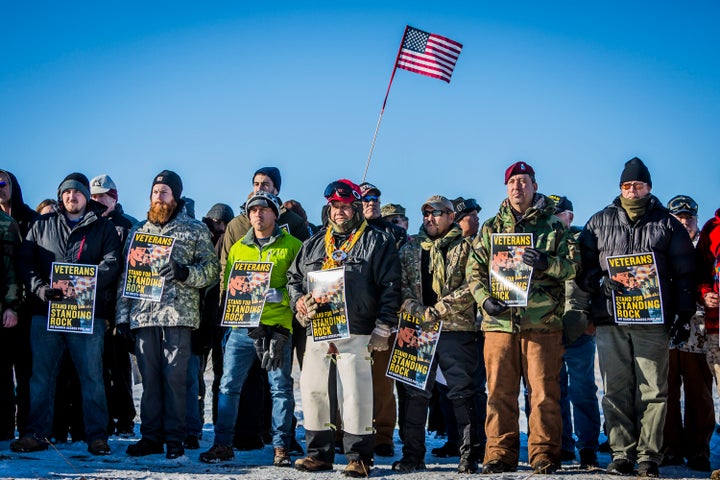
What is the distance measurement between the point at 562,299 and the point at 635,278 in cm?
67

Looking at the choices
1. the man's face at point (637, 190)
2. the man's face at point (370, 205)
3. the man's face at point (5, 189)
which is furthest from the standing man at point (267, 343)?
the man's face at point (637, 190)

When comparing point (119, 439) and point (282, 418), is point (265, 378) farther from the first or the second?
point (119, 439)

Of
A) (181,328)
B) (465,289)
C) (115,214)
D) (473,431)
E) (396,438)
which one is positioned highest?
(115,214)

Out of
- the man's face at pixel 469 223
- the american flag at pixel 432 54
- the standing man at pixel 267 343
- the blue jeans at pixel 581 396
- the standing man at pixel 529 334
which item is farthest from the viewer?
the american flag at pixel 432 54

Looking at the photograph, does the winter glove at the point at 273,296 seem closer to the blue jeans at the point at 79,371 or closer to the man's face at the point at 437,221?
the man's face at the point at 437,221

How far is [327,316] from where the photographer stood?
6.76 metres

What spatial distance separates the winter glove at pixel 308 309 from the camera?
6746 millimetres

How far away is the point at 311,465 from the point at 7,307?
3574mm

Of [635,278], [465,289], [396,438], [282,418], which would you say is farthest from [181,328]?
[635,278]

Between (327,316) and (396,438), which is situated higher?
(327,316)

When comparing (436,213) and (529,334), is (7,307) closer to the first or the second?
(436,213)

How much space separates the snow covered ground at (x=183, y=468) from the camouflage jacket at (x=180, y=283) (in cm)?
135

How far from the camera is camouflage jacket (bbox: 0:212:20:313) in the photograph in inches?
296

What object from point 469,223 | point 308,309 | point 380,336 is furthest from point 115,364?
point 469,223
